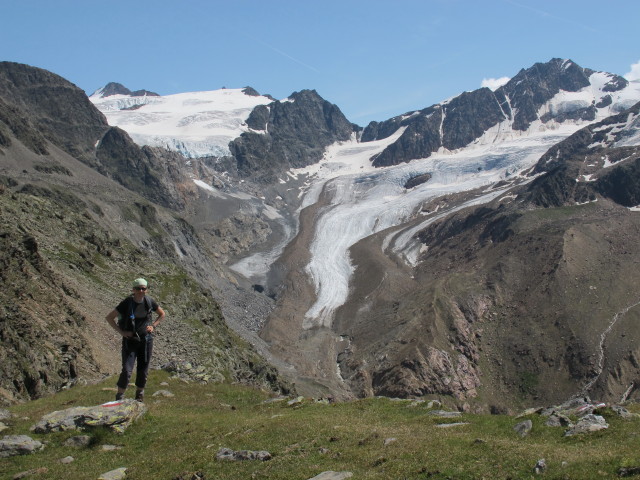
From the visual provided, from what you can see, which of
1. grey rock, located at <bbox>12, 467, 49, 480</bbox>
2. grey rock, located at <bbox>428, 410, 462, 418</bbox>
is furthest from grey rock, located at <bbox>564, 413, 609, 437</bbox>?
grey rock, located at <bbox>12, 467, 49, 480</bbox>

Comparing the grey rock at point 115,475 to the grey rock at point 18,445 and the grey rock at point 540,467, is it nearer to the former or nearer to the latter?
the grey rock at point 18,445

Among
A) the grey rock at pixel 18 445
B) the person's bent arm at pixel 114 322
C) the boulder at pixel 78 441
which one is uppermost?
the person's bent arm at pixel 114 322

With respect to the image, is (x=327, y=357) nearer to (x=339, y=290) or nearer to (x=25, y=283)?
(x=339, y=290)

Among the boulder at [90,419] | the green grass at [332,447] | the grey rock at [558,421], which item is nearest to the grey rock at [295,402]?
the green grass at [332,447]

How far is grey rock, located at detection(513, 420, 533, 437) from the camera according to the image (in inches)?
690

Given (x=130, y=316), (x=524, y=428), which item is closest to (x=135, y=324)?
(x=130, y=316)

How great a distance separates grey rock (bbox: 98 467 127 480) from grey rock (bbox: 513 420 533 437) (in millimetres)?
11525

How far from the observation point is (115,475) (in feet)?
46.1

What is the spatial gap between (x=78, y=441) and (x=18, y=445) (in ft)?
5.11

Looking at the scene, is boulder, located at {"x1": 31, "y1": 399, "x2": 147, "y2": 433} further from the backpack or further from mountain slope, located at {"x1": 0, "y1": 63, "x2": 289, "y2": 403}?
mountain slope, located at {"x1": 0, "y1": 63, "x2": 289, "y2": 403}

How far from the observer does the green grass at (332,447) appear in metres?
13.4

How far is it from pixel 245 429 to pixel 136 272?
1932 inches

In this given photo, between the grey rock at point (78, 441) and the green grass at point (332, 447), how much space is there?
21 cm

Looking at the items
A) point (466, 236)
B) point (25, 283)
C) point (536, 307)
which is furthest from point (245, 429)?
point (466, 236)
